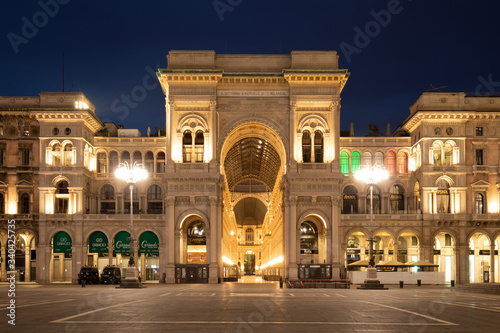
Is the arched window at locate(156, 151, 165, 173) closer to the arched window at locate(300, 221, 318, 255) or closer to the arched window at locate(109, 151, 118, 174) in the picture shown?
the arched window at locate(109, 151, 118, 174)

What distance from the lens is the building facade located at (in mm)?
70312

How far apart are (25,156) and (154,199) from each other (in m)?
17.6

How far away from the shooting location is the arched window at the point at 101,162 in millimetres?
82625

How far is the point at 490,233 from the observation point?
248 ft

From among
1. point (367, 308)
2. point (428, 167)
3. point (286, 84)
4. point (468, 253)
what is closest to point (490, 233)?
point (468, 253)

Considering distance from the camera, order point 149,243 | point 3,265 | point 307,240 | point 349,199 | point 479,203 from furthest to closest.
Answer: point 349,199
point 479,203
point 149,243
point 3,265
point 307,240

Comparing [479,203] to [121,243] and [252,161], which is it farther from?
[121,243]

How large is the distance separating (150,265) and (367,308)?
2187 inches

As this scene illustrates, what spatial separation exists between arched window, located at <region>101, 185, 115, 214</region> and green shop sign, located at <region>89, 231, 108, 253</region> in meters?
6.26

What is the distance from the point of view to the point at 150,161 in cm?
8312

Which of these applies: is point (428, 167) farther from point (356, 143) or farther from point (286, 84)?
point (286, 84)

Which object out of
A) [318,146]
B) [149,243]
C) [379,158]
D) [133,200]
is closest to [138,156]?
[133,200]

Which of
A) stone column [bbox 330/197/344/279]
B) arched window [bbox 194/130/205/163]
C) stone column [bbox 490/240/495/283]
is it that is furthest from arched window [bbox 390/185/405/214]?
arched window [bbox 194/130/205/163]

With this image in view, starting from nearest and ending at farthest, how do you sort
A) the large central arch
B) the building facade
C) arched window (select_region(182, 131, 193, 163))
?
the building facade, arched window (select_region(182, 131, 193, 163)), the large central arch
